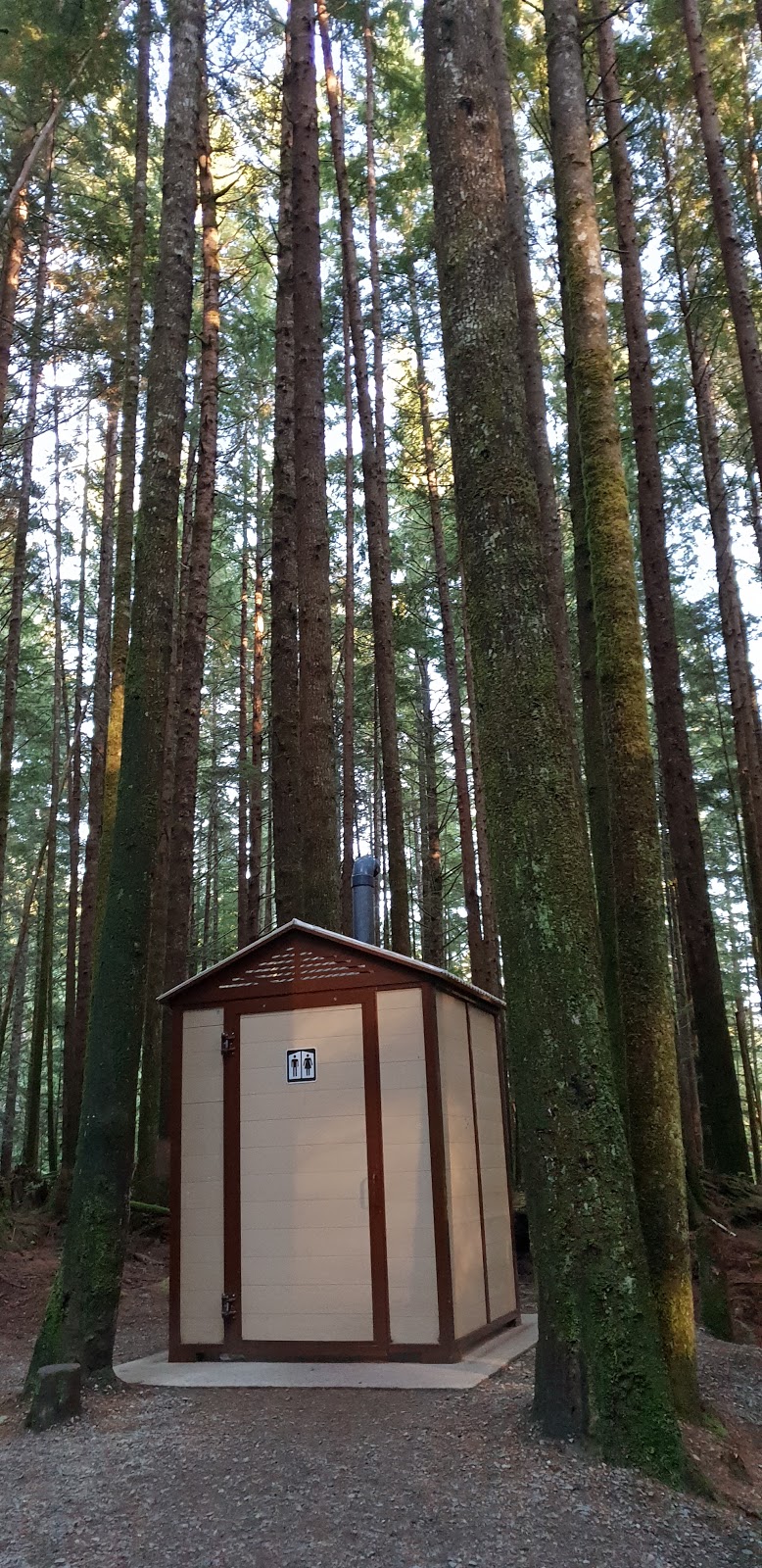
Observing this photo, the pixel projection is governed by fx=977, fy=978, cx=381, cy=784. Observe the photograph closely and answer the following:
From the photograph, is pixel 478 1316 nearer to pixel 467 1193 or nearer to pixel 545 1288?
pixel 467 1193

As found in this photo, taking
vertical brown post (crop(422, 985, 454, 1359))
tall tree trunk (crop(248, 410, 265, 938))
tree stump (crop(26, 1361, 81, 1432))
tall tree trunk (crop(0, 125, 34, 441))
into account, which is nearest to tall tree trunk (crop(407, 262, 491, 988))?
tall tree trunk (crop(248, 410, 265, 938))

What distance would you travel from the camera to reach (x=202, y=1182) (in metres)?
6.56

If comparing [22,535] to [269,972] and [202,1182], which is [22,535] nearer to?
[269,972]

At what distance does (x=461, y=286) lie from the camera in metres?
4.68

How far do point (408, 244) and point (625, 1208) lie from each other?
47.4 feet

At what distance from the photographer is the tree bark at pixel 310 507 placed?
8.27m

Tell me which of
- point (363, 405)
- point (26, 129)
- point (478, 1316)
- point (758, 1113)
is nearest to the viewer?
point (478, 1316)

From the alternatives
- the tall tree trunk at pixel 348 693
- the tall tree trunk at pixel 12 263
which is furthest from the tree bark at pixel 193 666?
the tall tree trunk at pixel 12 263

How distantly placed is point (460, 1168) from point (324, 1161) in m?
0.93

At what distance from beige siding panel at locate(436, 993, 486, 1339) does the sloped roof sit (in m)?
0.19

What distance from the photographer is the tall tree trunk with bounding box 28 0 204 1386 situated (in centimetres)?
520

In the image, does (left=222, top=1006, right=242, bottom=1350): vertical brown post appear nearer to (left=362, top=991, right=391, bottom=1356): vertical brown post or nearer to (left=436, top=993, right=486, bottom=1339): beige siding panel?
(left=362, top=991, right=391, bottom=1356): vertical brown post

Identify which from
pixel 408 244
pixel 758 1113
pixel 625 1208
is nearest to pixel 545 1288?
pixel 625 1208

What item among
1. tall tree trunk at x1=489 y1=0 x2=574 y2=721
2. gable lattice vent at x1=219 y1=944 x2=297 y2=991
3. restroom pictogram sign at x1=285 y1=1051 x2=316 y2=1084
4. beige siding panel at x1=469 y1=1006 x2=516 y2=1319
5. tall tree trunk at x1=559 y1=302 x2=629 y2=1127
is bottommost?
beige siding panel at x1=469 y1=1006 x2=516 y2=1319
